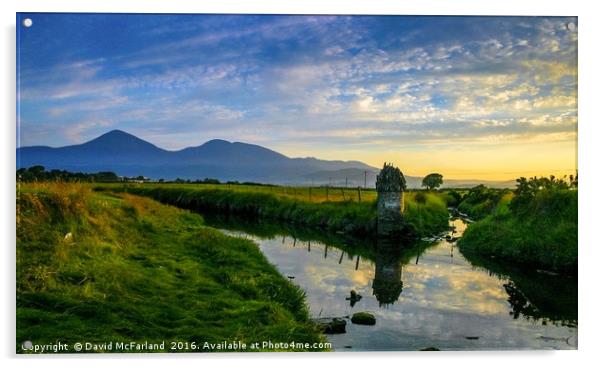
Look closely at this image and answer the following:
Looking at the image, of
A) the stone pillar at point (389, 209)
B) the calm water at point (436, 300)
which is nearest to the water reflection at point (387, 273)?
the calm water at point (436, 300)

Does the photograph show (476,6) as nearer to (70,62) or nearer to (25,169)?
(70,62)

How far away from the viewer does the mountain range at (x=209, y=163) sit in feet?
29.0

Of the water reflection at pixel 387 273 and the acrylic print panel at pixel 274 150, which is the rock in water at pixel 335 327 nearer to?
the acrylic print panel at pixel 274 150

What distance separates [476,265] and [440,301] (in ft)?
9.57

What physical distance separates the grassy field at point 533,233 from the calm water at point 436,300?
46 cm

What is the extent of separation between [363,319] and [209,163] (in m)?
4.42

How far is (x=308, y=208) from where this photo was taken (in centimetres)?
2094

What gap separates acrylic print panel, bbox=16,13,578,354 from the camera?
23.4 feet

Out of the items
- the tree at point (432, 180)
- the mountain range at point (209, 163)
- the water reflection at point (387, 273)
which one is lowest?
the water reflection at point (387, 273)

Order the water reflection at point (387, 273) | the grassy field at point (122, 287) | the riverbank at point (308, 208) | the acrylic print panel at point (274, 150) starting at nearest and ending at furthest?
1. the grassy field at point (122, 287)
2. the acrylic print panel at point (274, 150)
3. the water reflection at point (387, 273)
4. the riverbank at point (308, 208)

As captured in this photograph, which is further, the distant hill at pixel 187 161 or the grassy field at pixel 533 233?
the grassy field at pixel 533 233

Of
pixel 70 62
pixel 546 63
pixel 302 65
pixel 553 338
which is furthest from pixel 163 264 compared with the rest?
pixel 546 63

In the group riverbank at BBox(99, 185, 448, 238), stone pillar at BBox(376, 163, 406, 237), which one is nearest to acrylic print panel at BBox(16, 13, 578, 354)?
riverbank at BBox(99, 185, 448, 238)

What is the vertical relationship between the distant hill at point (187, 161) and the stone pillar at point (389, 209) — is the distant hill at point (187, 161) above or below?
above
